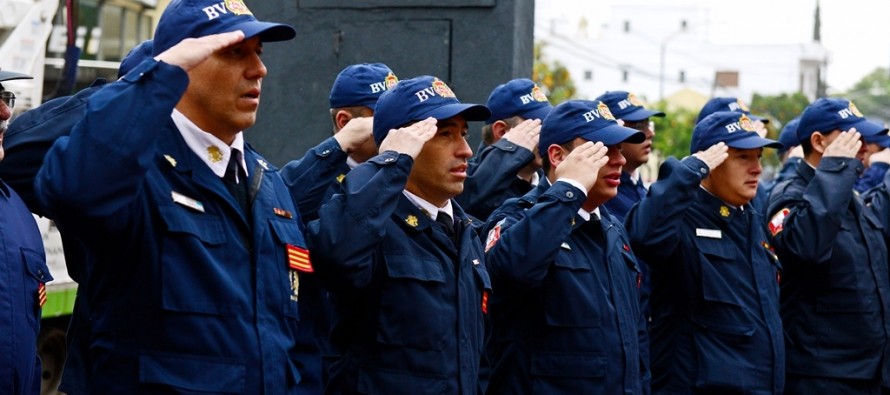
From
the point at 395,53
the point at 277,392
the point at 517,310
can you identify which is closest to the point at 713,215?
the point at 517,310

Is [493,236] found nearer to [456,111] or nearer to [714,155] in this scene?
[456,111]

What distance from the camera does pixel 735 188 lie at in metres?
6.61

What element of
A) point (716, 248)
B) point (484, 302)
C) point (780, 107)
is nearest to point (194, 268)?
point (484, 302)

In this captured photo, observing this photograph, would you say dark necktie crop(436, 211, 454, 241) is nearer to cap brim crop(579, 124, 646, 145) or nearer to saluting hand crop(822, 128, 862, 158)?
cap brim crop(579, 124, 646, 145)

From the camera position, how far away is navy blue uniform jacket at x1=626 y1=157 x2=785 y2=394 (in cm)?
621

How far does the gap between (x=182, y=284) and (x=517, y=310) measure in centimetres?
217

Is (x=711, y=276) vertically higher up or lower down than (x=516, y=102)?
lower down

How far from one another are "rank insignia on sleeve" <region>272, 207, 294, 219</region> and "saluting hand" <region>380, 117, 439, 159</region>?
71 centimetres

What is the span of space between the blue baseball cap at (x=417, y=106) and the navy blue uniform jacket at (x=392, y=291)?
350 millimetres

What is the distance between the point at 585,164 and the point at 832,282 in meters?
2.36

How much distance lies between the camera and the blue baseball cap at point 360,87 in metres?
5.93

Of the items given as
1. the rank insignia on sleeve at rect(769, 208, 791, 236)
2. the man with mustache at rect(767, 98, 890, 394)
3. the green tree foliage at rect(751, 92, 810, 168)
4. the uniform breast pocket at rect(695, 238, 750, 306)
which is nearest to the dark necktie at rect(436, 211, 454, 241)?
the uniform breast pocket at rect(695, 238, 750, 306)

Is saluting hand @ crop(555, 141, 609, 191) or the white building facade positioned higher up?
saluting hand @ crop(555, 141, 609, 191)

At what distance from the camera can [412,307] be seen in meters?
4.62
